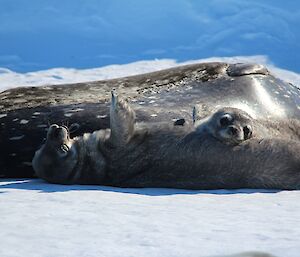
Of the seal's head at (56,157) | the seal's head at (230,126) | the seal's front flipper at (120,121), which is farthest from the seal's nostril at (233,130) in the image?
the seal's head at (56,157)

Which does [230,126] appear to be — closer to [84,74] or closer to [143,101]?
[143,101]

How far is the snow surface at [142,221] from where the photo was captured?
2.00m

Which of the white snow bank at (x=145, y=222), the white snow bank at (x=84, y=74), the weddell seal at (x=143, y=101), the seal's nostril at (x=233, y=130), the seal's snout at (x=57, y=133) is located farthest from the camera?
the white snow bank at (x=84, y=74)

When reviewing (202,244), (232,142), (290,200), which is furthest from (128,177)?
(202,244)

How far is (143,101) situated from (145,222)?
1.66m

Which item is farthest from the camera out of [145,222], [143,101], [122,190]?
[143,101]

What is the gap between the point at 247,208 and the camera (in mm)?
2727

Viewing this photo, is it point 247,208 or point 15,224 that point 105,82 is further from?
point 15,224

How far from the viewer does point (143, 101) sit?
3971 mm

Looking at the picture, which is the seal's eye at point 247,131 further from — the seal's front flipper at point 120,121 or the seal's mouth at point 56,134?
the seal's mouth at point 56,134

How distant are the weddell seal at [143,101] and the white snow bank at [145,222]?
592 millimetres

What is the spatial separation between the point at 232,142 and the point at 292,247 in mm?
1405

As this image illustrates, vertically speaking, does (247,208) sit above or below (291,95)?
below

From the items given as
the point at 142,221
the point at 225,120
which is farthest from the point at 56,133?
the point at 142,221
